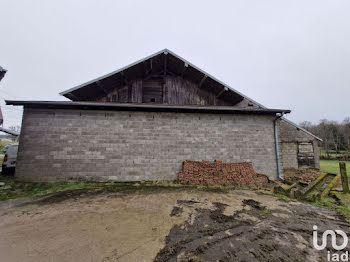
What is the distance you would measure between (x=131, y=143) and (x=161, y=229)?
419 centimetres

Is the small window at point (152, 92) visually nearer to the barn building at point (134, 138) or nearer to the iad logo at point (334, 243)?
the barn building at point (134, 138)

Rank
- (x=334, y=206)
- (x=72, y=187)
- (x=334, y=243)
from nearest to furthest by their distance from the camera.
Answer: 1. (x=334, y=243)
2. (x=334, y=206)
3. (x=72, y=187)

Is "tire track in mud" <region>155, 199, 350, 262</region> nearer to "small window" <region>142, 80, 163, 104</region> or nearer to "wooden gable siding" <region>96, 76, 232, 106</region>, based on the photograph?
"wooden gable siding" <region>96, 76, 232, 106</region>

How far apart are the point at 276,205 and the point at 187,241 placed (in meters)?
3.33

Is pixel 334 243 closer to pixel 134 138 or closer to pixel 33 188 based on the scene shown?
pixel 134 138

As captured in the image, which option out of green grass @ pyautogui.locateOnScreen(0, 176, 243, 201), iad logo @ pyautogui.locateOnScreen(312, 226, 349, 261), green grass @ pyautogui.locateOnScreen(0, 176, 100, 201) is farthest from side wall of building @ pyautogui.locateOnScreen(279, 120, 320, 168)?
green grass @ pyautogui.locateOnScreen(0, 176, 100, 201)

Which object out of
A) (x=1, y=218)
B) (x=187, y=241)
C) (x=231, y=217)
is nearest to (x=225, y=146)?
(x=231, y=217)

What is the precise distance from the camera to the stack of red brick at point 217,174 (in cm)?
602

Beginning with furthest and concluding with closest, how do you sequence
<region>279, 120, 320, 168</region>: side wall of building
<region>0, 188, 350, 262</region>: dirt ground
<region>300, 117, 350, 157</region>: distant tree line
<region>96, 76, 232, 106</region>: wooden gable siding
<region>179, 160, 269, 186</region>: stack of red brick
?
<region>300, 117, 350, 157</region>: distant tree line
<region>279, 120, 320, 168</region>: side wall of building
<region>96, 76, 232, 106</region>: wooden gable siding
<region>179, 160, 269, 186</region>: stack of red brick
<region>0, 188, 350, 262</region>: dirt ground

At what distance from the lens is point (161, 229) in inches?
110

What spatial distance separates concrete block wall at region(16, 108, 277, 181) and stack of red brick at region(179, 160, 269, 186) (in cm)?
35

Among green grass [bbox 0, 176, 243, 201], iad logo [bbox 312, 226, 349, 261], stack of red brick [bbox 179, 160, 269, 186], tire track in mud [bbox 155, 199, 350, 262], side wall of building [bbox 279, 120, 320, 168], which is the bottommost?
iad logo [bbox 312, 226, 349, 261]

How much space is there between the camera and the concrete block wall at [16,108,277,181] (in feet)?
19.0

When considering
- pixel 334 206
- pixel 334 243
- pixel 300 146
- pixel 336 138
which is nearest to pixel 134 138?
pixel 334 243
